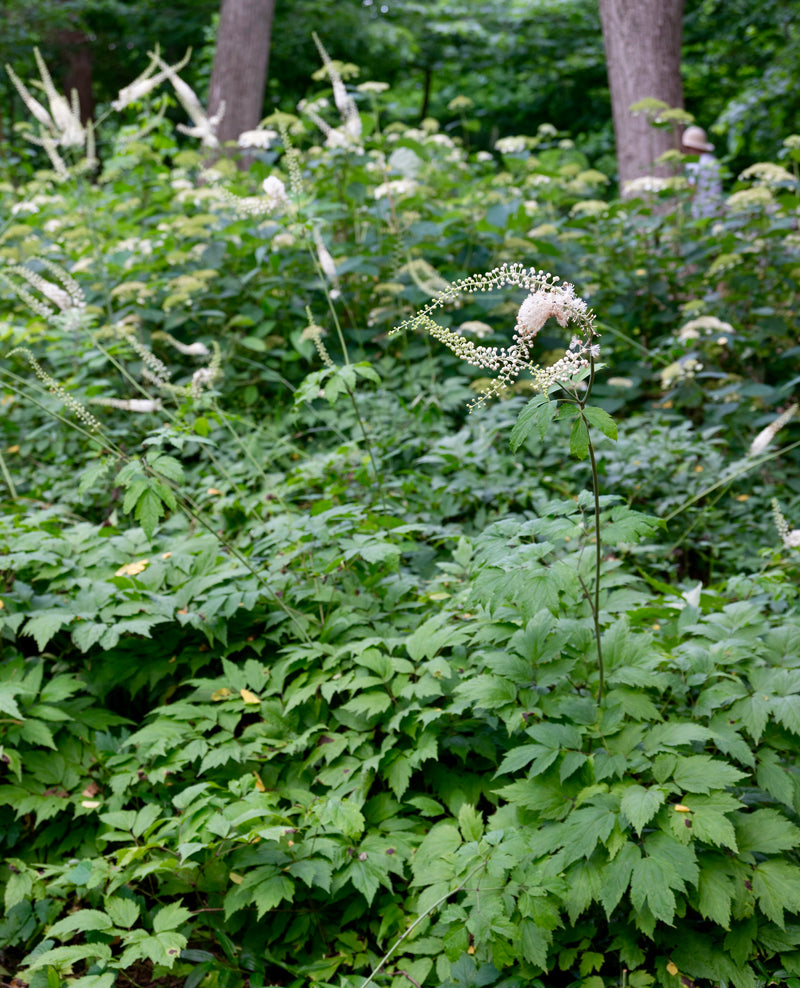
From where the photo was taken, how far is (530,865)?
202cm

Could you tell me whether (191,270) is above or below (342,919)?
above

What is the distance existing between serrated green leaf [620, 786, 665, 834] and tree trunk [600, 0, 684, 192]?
5.61m

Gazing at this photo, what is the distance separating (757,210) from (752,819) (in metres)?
4.01

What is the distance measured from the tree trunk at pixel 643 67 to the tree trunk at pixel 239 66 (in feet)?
13.2

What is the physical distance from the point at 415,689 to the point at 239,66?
855 cm

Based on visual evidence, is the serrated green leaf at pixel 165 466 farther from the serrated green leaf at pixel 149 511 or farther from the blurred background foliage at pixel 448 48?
the blurred background foliage at pixel 448 48

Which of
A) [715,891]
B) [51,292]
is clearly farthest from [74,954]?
[51,292]

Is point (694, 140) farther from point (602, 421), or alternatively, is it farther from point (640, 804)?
point (640, 804)

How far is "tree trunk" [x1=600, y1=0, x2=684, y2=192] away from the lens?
650 cm

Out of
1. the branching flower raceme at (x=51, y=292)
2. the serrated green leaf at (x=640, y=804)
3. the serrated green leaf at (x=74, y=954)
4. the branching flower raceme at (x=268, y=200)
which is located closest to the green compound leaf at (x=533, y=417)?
the serrated green leaf at (x=640, y=804)

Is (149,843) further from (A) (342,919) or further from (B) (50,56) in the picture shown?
(B) (50,56)

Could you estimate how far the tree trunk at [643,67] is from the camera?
6.50 meters

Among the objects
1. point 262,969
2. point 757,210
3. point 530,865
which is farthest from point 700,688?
point 757,210

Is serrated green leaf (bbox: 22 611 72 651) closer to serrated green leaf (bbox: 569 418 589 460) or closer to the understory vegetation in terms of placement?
the understory vegetation
